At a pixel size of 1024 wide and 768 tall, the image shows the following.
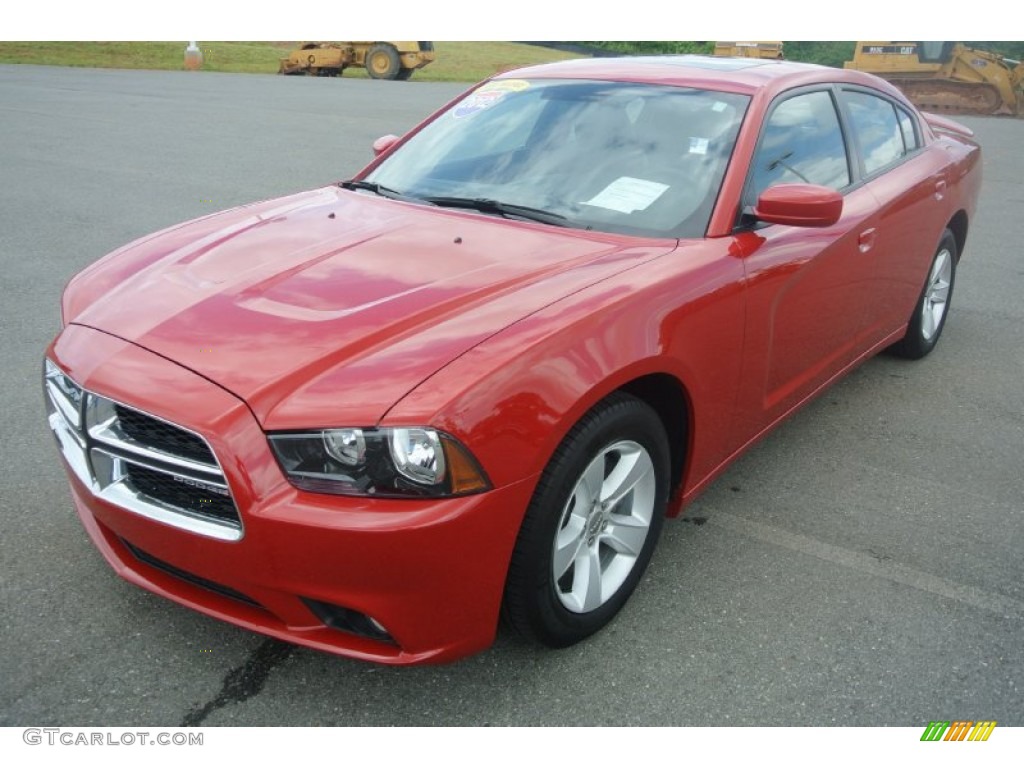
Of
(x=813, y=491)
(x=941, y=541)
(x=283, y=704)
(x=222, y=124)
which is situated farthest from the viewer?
(x=222, y=124)

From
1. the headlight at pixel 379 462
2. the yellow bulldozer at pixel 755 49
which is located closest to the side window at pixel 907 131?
the headlight at pixel 379 462

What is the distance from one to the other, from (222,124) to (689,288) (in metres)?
13.0

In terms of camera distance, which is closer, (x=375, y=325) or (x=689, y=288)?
(x=375, y=325)

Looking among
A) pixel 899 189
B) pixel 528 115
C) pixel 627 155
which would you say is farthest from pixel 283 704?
pixel 899 189

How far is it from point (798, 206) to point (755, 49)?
27.4 m

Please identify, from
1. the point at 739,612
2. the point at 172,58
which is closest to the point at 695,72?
the point at 739,612

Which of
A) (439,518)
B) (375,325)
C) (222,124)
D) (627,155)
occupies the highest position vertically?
(627,155)

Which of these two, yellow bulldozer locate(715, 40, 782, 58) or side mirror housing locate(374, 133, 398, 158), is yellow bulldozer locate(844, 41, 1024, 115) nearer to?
yellow bulldozer locate(715, 40, 782, 58)

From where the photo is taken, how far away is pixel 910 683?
2.58 metres

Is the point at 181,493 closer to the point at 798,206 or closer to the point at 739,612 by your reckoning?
the point at 739,612

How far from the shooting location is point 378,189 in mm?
3732

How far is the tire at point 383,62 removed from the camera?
89.4ft

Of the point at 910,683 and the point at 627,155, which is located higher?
the point at 627,155

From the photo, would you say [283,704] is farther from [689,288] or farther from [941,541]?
[941,541]
